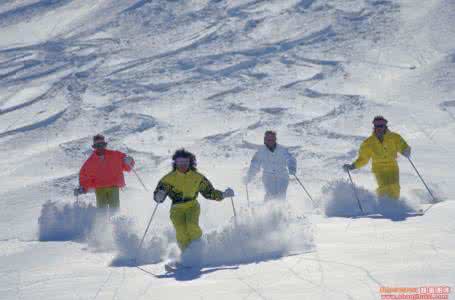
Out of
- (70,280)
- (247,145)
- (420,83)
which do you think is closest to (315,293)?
(70,280)

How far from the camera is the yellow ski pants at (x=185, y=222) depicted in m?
7.38

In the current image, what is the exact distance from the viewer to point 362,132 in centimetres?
1584

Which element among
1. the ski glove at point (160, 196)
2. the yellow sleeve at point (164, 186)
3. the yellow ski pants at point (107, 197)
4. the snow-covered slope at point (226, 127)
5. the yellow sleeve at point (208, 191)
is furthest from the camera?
the yellow ski pants at point (107, 197)

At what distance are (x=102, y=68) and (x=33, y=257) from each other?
44.5 ft

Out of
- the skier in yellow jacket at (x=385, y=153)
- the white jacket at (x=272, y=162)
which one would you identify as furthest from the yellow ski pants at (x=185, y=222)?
the skier in yellow jacket at (x=385, y=153)

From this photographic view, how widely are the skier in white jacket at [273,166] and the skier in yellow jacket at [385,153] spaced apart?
3.38 ft

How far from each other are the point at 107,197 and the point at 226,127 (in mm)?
7183

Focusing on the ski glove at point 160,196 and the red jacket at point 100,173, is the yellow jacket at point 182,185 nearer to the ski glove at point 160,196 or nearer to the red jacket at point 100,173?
the ski glove at point 160,196

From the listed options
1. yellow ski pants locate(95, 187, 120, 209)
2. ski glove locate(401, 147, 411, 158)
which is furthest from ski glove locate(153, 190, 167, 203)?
ski glove locate(401, 147, 411, 158)

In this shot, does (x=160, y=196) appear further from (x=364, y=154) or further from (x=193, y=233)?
(x=364, y=154)

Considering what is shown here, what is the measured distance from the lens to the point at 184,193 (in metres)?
7.57

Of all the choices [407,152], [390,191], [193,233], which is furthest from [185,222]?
[407,152]

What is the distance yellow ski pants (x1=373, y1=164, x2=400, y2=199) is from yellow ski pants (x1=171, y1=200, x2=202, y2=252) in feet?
12.1

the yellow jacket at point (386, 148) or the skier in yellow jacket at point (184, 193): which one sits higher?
the yellow jacket at point (386, 148)
